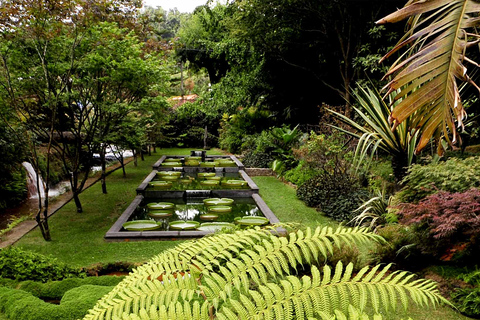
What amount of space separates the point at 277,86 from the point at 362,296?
50.4 feet

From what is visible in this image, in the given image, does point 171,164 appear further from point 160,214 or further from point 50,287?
point 50,287

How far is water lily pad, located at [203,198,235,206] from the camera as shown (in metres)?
8.34

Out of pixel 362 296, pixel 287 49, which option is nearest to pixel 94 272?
pixel 362 296

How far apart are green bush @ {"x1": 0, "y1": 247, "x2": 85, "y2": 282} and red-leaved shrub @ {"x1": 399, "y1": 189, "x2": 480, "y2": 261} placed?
420 centimetres

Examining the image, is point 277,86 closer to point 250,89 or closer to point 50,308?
point 250,89

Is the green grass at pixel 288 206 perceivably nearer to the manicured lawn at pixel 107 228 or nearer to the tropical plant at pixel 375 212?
the manicured lawn at pixel 107 228

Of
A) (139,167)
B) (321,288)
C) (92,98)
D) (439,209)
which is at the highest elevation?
(92,98)

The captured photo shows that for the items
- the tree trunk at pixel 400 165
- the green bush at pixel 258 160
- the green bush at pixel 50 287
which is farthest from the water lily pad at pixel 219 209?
the green bush at pixel 258 160

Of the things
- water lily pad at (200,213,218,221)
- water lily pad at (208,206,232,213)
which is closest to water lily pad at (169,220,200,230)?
water lily pad at (200,213,218,221)

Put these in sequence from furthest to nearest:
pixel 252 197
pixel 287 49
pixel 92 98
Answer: pixel 287 49 → pixel 252 197 → pixel 92 98

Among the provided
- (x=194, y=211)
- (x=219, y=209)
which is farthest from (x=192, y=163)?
(x=219, y=209)

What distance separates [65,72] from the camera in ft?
20.7

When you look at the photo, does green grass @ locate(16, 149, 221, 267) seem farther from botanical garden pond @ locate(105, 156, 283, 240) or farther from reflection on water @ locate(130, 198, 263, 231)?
reflection on water @ locate(130, 198, 263, 231)

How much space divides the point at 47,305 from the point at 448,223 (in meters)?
3.97
